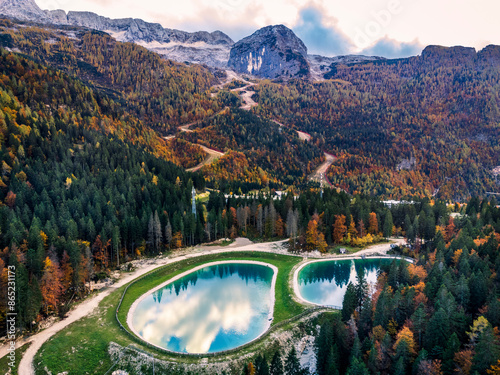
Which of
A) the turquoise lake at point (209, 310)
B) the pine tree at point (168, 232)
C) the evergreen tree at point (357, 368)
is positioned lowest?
the turquoise lake at point (209, 310)

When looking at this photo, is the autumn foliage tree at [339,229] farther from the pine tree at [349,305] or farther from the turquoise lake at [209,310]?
the pine tree at [349,305]

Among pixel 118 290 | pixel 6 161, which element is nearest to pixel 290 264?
pixel 118 290

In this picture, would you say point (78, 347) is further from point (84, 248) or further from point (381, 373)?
point (381, 373)

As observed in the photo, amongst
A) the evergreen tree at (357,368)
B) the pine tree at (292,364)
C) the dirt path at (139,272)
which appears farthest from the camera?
the dirt path at (139,272)

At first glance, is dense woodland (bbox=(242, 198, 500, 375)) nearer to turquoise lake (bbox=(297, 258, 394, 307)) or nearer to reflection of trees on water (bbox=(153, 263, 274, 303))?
turquoise lake (bbox=(297, 258, 394, 307))

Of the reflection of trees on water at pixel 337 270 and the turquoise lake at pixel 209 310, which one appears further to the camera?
the reflection of trees on water at pixel 337 270

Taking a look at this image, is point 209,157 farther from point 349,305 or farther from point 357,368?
point 357,368

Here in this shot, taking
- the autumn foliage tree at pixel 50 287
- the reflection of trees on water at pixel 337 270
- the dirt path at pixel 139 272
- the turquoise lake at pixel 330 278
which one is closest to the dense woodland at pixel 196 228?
the autumn foliage tree at pixel 50 287
